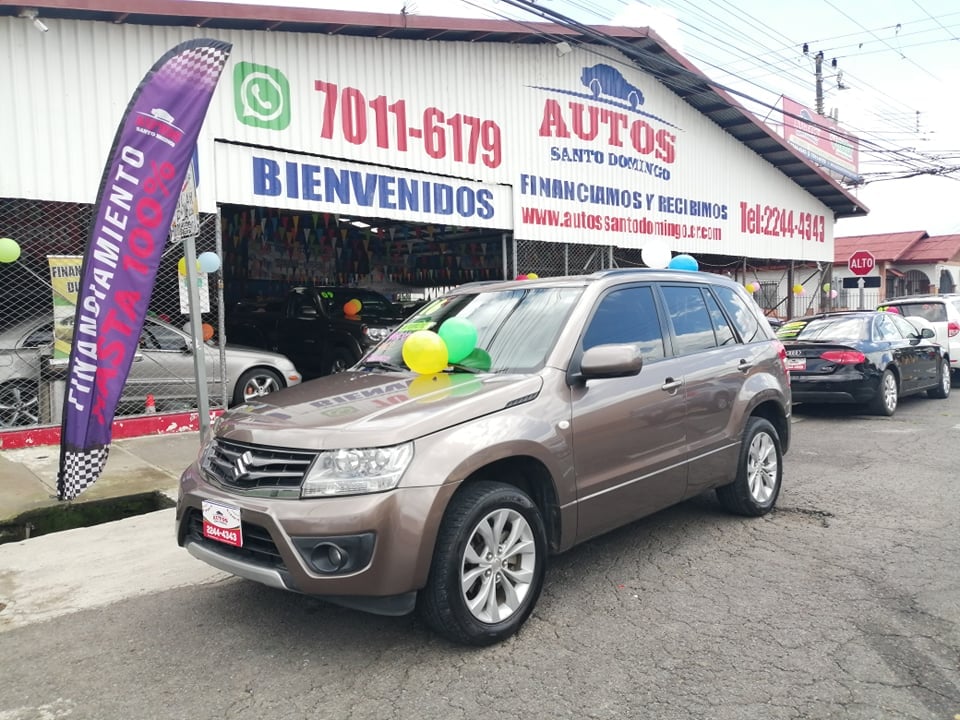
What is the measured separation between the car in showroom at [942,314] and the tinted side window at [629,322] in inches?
421

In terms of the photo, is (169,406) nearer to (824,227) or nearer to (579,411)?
(579,411)

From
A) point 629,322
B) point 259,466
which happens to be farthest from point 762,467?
point 259,466

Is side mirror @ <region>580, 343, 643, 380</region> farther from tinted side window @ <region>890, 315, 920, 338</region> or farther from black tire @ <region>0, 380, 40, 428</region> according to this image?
tinted side window @ <region>890, 315, 920, 338</region>

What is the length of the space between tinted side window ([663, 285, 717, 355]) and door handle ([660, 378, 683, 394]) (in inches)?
10.9

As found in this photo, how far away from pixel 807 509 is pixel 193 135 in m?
5.51

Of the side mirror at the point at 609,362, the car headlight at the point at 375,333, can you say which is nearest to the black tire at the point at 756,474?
the side mirror at the point at 609,362

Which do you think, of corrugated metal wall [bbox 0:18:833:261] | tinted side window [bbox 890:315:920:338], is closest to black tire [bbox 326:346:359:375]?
corrugated metal wall [bbox 0:18:833:261]

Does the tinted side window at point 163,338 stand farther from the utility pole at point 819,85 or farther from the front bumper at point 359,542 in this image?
the utility pole at point 819,85

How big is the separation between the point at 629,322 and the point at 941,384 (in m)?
9.98

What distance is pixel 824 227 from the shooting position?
20672 millimetres

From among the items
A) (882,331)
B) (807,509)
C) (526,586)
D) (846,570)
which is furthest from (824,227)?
(526,586)

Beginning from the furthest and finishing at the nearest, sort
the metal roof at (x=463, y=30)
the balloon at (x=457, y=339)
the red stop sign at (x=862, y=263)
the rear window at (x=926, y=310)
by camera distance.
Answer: the red stop sign at (x=862, y=263), the rear window at (x=926, y=310), the metal roof at (x=463, y=30), the balloon at (x=457, y=339)

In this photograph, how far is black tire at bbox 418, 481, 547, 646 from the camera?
3205 mm

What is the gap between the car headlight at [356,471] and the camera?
3.12 metres
